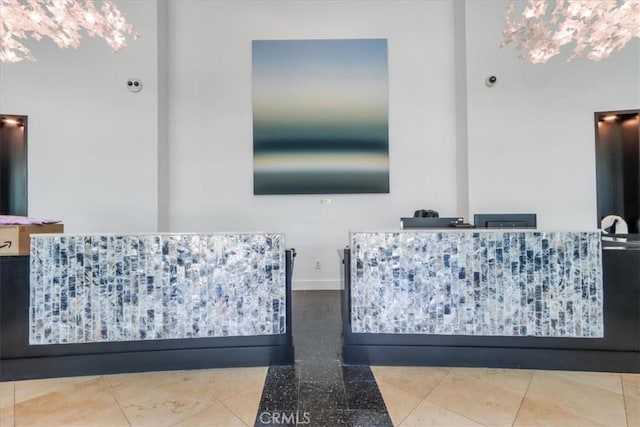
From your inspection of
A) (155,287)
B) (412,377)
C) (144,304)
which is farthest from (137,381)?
(412,377)

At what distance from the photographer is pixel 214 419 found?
1.47m

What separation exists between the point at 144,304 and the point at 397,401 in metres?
1.76

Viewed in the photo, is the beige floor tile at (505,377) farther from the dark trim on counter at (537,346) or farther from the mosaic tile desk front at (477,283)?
the mosaic tile desk front at (477,283)

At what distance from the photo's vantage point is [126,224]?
366 cm

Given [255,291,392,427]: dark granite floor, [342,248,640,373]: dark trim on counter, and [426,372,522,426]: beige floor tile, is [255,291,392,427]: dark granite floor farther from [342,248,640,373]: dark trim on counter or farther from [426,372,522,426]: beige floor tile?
[426,372,522,426]: beige floor tile

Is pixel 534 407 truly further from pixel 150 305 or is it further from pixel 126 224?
pixel 126 224

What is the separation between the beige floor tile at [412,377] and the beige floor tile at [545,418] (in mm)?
442

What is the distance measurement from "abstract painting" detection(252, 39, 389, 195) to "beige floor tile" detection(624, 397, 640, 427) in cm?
300

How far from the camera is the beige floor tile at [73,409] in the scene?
1467mm

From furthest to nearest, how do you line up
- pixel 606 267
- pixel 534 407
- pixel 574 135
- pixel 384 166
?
pixel 384 166 < pixel 574 135 < pixel 606 267 < pixel 534 407

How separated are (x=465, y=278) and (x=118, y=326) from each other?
95.8 inches

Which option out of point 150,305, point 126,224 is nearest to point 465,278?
point 150,305

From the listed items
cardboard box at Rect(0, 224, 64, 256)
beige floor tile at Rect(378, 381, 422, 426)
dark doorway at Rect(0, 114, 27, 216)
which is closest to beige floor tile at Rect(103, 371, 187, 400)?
cardboard box at Rect(0, 224, 64, 256)

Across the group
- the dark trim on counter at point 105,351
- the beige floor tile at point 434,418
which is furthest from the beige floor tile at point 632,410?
the dark trim on counter at point 105,351
